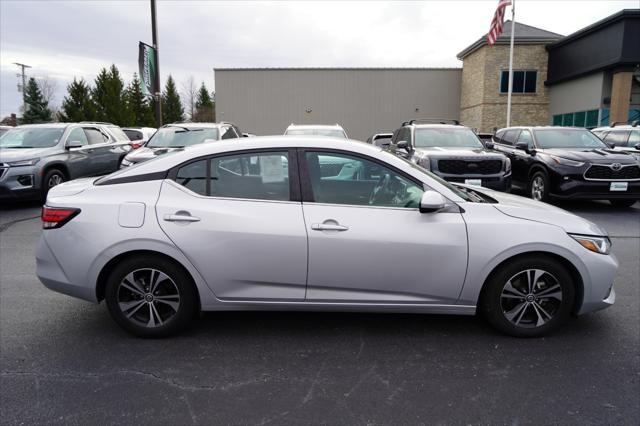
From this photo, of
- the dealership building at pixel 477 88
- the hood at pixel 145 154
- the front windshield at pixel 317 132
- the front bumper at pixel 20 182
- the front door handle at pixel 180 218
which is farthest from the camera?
the dealership building at pixel 477 88

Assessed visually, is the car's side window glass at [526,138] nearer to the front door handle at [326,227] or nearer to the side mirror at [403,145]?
the side mirror at [403,145]

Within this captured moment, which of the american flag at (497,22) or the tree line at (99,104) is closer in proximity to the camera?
the american flag at (497,22)

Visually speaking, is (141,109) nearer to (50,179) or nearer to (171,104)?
(171,104)

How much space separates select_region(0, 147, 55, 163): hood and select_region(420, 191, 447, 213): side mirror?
866 centimetres

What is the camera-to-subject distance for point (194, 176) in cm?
359

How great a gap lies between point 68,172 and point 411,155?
7199 mm

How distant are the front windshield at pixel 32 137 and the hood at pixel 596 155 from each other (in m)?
10.5

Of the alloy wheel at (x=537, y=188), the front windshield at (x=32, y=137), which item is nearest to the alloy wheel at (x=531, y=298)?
the alloy wheel at (x=537, y=188)

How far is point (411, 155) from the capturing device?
9.91 meters

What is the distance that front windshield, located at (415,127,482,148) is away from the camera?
10.3m

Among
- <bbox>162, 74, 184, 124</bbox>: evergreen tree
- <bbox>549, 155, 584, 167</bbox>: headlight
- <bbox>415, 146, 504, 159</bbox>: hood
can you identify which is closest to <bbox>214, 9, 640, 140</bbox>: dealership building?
<bbox>549, 155, 584, 167</bbox>: headlight

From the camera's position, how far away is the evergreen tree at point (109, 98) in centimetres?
4975

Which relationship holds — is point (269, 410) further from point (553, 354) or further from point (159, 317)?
point (553, 354)

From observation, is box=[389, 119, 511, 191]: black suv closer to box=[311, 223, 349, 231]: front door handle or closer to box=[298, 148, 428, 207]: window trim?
box=[298, 148, 428, 207]: window trim
